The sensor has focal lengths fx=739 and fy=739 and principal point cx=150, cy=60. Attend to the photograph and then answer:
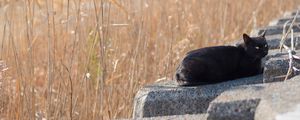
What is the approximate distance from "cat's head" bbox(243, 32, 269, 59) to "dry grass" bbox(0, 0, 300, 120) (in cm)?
44

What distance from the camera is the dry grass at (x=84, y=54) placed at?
9.87ft

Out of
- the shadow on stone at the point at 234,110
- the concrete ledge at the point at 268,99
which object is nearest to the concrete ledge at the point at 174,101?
the concrete ledge at the point at 268,99

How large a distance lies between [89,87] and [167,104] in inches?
25.7

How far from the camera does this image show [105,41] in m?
3.18

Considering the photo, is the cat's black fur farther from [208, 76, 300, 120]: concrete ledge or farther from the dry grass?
[208, 76, 300, 120]: concrete ledge

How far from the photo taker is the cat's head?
3447mm

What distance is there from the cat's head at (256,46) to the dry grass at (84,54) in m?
0.44

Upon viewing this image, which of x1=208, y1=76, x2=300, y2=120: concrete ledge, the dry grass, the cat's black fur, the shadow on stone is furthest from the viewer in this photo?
the cat's black fur

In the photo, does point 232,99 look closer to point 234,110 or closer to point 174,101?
point 234,110

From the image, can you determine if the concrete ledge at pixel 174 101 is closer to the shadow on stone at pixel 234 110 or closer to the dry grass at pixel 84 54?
the dry grass at pixel 84 54

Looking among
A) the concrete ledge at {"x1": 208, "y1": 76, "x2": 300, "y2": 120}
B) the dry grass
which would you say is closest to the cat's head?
the dry grass

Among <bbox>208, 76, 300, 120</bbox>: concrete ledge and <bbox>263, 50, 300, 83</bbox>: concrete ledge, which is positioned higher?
<bbox>208, 76, 300, 120</bbox>: concrete ledge

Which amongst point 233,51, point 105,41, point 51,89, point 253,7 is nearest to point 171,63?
point 233,51

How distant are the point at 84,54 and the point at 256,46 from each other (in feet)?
2.63
